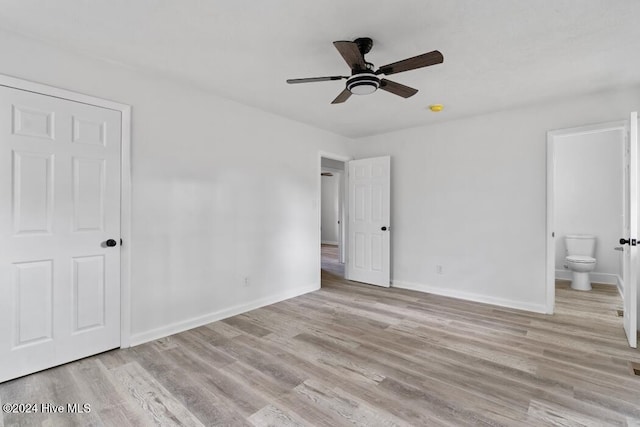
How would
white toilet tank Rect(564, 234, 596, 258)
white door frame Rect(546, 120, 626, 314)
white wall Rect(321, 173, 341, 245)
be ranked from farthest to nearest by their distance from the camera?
white wall Rect(321, 173, 341, 245), white toilet tank Rect(564, 234, 596, 258), white door frame Rect(546, 120, 626, 314)

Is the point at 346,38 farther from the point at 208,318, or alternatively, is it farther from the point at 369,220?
the point at 369,220

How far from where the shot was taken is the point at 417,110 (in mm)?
3990

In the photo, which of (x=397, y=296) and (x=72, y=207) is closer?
(x=72, y=207)

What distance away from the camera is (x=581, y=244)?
510cm

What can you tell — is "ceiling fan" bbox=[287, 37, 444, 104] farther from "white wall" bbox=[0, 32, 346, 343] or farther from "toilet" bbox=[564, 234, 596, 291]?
"toilet" bbox=[564, 234, 596, 291]

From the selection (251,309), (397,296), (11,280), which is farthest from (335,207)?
(11,280)

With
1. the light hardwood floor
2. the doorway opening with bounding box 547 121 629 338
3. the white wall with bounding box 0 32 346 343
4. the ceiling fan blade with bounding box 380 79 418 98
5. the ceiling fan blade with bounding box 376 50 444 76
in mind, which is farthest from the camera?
the doorway opening with bounding box 547 121 629 338

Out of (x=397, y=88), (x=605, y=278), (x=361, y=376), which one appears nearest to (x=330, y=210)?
(x=605, y=278)

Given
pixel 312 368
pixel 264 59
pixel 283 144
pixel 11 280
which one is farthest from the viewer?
pixel 283 144

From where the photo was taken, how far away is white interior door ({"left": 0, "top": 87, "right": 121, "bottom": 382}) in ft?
7.41

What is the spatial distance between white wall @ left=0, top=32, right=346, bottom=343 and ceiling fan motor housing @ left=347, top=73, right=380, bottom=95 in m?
1.73

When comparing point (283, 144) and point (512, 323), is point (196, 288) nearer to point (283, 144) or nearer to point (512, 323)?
point (283, 144)

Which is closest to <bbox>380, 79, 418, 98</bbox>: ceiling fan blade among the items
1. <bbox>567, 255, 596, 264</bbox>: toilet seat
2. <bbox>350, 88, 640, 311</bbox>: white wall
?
<bbox>350, 88, 640, 311</bbox>: white wall

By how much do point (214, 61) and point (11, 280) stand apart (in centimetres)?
227
